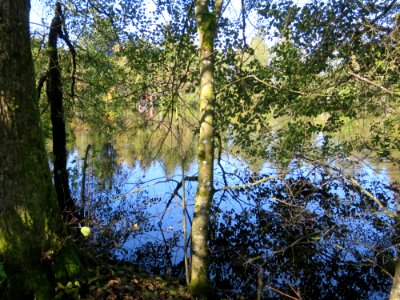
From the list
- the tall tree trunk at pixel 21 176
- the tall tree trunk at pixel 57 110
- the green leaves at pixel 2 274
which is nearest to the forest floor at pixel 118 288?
the tall tree trunk at pixel 21 176

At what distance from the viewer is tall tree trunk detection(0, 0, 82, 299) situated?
3209 millimetres

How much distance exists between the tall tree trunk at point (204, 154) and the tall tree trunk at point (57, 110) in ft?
12.2

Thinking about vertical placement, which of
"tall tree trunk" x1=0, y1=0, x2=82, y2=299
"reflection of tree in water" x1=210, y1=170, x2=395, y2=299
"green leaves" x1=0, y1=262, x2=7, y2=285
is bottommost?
"reflection of tree in water" x1=210, y1=170, x2=395, y2=299

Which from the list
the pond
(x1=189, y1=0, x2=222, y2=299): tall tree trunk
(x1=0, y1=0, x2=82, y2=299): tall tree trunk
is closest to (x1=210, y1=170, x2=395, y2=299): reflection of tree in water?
the pond

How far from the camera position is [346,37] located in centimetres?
495

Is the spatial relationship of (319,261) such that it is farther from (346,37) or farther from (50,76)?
(50,76)

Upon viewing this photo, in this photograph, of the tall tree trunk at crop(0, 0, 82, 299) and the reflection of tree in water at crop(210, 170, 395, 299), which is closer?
the tall tree trunk at crop(0, 0, 82, 299)

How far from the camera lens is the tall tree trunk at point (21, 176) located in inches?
126

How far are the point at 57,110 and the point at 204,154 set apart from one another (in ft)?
16.1

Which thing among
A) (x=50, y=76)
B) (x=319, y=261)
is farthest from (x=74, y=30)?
(x=319, y=261)

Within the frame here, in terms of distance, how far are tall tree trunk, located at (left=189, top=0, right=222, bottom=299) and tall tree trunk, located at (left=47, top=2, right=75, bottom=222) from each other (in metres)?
3.72

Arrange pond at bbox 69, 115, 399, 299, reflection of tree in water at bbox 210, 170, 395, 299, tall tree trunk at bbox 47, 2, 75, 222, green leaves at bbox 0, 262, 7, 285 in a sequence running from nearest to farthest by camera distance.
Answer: green leaves at bbox 0, 262, 7, 285, pond at bbox 69, 115, 399, 299, reflection of tree in water at bbox 210, 170, 395, 299, tall tree trunk at bbox 47, 2, 75, 222

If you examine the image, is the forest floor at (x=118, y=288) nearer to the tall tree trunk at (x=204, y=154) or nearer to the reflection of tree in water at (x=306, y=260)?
the tall tree trunk at (x=204, y=154)

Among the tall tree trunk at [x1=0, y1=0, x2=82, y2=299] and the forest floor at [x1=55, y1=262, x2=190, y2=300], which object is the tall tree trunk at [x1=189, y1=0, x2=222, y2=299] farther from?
the tall tree trunk at [x1=0, y1=0, x2=82, y2=299]
